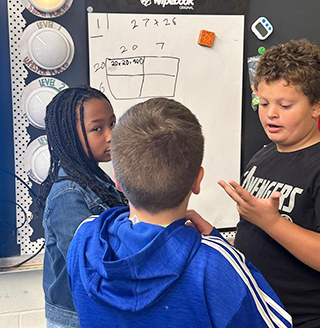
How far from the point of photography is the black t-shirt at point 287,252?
983 mm

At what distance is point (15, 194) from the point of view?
154cm

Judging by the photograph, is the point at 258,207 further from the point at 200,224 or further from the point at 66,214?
the point at 66,214

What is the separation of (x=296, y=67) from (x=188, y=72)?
653 mm

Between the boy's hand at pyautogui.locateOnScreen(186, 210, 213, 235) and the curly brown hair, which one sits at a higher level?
the curly brown hair

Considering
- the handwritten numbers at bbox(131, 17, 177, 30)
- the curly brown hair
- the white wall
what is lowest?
the white wall

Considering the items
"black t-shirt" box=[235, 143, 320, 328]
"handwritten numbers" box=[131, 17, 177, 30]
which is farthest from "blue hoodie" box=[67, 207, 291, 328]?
"handwritten numbers" box=[131, 17, 177, 30]

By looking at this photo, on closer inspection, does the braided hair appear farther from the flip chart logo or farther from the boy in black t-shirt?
the flip chart logo

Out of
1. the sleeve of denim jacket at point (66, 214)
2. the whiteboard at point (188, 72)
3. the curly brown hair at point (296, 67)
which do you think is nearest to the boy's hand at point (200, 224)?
the sleeve of denim jacket at point (66, 214)

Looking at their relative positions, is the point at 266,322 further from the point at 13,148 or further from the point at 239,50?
the point at 239,50

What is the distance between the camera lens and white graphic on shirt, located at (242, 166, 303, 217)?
101cm

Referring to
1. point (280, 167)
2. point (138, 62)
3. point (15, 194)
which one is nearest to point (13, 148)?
point (15, 194)

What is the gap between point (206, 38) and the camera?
1.66m

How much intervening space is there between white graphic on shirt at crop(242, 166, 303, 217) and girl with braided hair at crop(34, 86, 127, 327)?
399 mm

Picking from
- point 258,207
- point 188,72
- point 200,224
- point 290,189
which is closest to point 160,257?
point 200,224
